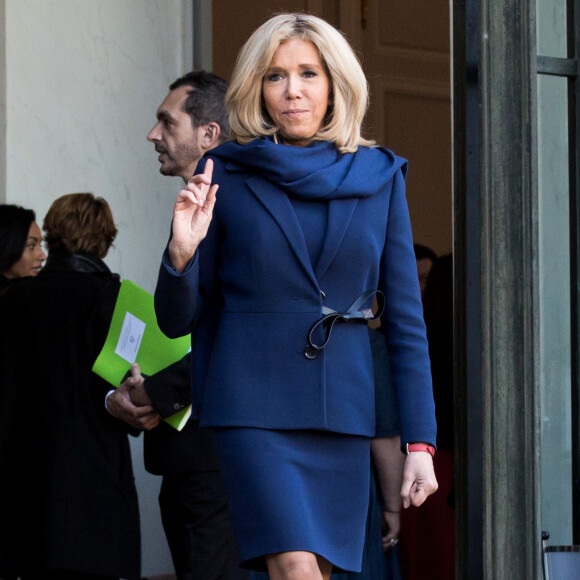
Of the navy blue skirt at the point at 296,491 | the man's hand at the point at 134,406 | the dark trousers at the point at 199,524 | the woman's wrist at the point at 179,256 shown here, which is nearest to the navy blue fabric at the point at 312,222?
the woman's wrist at the point at 179,256

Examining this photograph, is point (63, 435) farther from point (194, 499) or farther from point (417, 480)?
point (417, 480)

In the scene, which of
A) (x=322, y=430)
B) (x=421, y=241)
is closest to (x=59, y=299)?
(x=322, y=430)

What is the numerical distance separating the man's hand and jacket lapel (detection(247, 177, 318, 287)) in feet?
4.48

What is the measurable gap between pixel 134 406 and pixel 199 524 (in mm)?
413

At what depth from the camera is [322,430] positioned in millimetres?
2799

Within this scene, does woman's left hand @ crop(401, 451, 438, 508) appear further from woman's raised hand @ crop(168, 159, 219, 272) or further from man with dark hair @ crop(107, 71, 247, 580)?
man with dark hair @ crop(107, 71, 247, 580)

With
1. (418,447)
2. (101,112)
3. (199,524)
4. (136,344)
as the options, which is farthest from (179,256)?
(101,112)

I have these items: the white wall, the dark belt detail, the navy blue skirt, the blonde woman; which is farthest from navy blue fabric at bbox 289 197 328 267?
the white wall

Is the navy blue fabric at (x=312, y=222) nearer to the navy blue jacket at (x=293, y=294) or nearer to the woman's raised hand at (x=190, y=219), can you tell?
the navy blue jacket at (x=293, y=294)

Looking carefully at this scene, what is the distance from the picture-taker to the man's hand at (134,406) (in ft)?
13.5

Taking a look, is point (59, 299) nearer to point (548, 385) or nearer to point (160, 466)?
point (160, 466)

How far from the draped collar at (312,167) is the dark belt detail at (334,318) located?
0.22 metres

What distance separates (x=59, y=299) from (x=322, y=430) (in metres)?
1.97

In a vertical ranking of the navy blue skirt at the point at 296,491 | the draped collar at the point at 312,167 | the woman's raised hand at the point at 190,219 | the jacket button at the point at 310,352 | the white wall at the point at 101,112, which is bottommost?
the navy blue skirt at the point at 296,491
